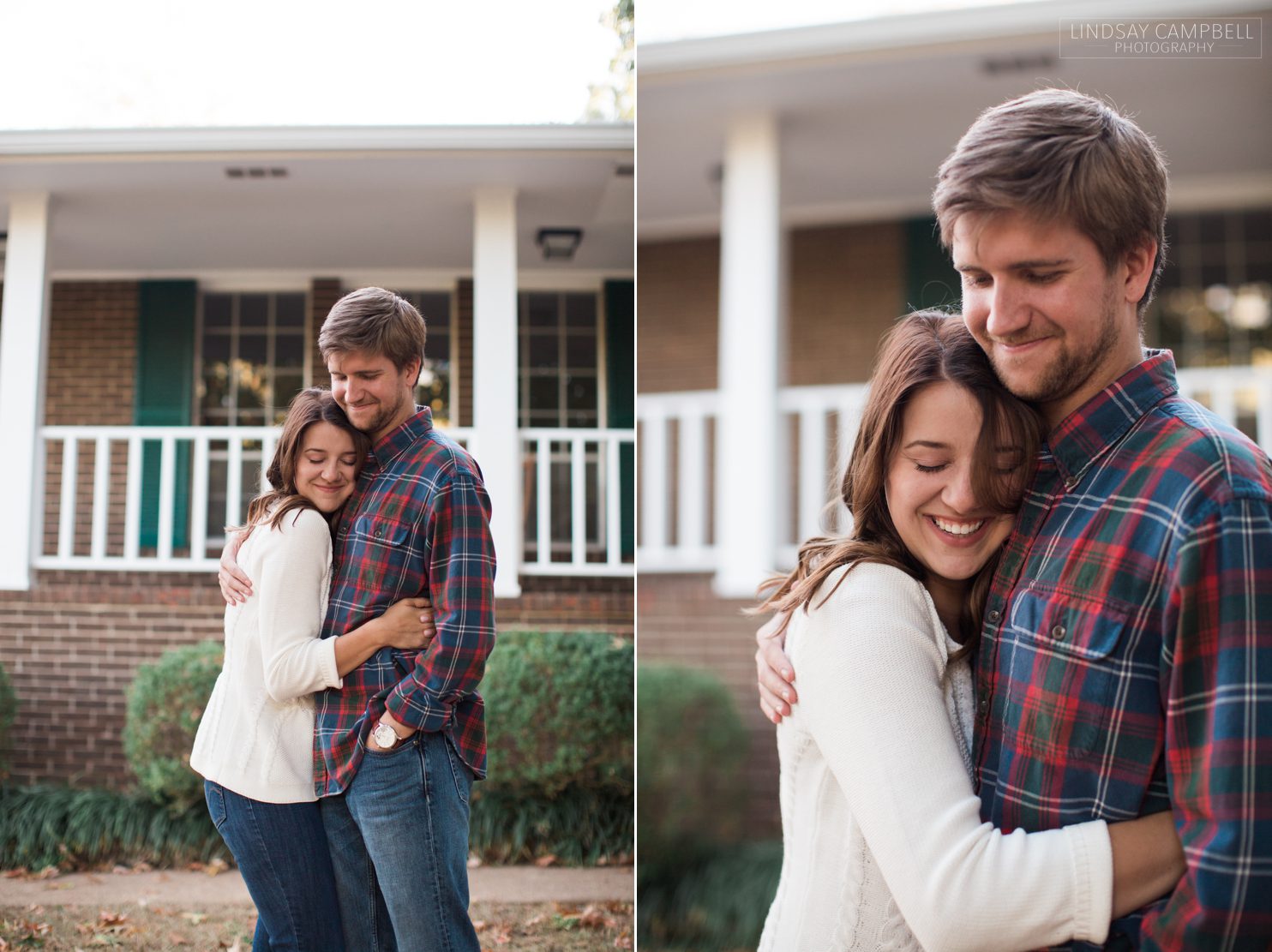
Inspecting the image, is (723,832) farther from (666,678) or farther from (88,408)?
(88,408)

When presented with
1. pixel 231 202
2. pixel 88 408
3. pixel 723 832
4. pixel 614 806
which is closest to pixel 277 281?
pixel 231 202

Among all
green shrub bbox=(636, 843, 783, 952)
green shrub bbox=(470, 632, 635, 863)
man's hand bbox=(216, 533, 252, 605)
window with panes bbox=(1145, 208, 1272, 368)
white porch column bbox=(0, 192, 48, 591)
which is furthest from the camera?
window with panes bbox=(1145, 208, 1272, 368)

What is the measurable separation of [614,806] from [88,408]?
1598mm

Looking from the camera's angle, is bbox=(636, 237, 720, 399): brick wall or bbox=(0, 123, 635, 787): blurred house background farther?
bbox=(636, 237, 720, 399): brick wall

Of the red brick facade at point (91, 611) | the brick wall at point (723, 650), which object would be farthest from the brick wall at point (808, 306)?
the red brick facade at point (91, 611)

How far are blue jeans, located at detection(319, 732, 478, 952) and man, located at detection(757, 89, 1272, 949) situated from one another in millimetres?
785

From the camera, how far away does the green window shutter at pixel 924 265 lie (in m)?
4.25

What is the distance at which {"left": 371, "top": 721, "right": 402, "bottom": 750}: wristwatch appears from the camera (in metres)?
1.74

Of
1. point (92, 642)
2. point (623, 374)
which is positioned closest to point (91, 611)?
point (92, 642)

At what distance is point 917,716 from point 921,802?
3.3 inches

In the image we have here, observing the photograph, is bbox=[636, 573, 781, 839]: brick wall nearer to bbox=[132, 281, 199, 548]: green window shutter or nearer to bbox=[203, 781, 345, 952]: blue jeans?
bbox=[132, 281, 199, 548]: green window shutter

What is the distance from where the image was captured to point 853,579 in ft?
3.79

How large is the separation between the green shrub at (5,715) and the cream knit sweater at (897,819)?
1.96m

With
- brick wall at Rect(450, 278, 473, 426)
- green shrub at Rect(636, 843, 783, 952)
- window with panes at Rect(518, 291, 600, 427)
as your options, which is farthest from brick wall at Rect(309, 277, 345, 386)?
green shrub at Rect(636, 843, 783, 952)
